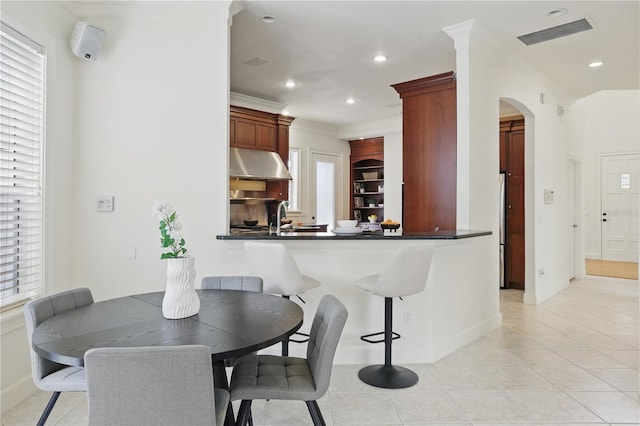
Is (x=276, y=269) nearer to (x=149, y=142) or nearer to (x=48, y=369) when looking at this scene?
(x=48, y=369)

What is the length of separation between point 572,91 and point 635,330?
3488mm

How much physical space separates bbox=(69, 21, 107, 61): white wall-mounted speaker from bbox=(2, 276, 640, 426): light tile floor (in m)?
2.42

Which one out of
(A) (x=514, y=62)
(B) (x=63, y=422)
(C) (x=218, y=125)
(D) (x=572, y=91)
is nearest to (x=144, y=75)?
(C) (x=218, y=125)

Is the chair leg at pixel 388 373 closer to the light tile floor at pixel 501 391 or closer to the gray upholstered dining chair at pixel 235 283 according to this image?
the light tile floor at pixel 501 391

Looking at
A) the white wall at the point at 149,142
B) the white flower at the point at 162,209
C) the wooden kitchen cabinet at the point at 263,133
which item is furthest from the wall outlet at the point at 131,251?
the wooden kitchen cabinet at the point at 263,133

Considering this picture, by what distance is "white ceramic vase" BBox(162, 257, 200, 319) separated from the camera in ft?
5.73

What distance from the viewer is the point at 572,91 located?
19.1 feet

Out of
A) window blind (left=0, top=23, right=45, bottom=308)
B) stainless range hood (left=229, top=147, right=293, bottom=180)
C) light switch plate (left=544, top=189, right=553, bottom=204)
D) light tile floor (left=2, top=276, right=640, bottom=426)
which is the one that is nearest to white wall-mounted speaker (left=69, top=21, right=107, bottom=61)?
window blind (left=0, top=23, right=45, bottom=308)

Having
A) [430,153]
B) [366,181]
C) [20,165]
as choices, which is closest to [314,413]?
[20,165]

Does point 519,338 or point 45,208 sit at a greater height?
point 45,208

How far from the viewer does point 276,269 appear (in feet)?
8.81

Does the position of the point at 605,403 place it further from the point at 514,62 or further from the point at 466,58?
the point at 514,62

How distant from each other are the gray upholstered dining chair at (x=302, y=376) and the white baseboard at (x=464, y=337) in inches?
67.6

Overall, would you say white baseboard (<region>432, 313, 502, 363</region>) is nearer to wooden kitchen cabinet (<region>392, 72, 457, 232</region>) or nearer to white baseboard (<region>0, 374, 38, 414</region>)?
wooden kitchen cabinet (<region>392, 72, 457, 232</region>)
